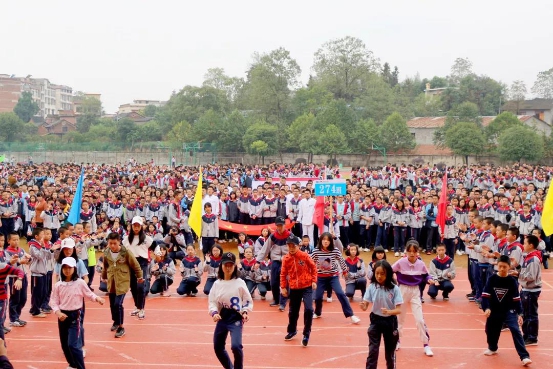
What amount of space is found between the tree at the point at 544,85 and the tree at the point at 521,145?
1942 inches

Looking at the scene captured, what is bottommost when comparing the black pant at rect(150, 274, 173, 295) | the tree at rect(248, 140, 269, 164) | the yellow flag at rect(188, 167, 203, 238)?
the black pant at rect(150, 274, 173, 295)

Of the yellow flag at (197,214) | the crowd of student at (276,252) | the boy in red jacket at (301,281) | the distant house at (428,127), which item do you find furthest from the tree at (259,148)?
the boy in red jacket at (301,281)

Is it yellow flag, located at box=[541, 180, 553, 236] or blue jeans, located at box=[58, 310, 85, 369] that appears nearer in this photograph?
blue jeans, located at box=[58, 310, 85, 369]

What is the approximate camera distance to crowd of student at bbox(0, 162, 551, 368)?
9.26 m

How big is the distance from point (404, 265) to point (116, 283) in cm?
427

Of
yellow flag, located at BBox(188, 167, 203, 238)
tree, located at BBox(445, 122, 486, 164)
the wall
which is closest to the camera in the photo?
yellow flag, located at BBox(188, 167, 203, 238)

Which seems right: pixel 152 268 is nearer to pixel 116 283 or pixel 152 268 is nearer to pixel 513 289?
pixel 116 283

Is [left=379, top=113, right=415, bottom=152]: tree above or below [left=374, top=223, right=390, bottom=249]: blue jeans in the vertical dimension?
above

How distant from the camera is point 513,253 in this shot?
34.4ft

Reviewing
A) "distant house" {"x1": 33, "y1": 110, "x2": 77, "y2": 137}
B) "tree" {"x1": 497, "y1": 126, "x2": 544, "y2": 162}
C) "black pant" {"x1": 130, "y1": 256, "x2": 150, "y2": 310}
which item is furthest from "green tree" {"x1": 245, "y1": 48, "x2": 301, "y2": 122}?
"black pant" {"x1": 130, "y1": 256, "x2": 150, "y2": 310}

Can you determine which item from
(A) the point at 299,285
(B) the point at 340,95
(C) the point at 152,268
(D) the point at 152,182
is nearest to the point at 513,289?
(A) the point at 299,285

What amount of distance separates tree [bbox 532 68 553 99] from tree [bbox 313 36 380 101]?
38.2 meters

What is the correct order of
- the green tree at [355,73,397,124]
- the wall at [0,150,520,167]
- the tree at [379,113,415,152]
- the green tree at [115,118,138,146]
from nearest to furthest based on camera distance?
the tree at [379,113,415,152], the wall at [0,150,520,167], the green tree at [355,73,397,124], the green tree at [115,118,138,146]

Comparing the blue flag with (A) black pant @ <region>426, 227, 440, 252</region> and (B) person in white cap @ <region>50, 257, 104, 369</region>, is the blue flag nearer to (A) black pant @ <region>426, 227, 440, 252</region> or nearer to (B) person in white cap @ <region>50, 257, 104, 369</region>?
(B) person in white cap @ <region>50, 257, 104, 369</region>
